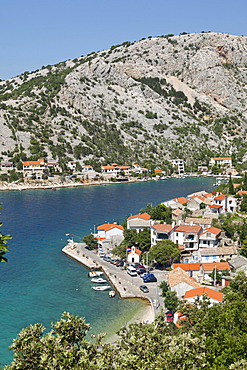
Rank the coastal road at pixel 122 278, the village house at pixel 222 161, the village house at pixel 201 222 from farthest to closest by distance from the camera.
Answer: the village house at pixel 222 161 → the village house at pixel 201 222 → the coastal road at pixel 122 278

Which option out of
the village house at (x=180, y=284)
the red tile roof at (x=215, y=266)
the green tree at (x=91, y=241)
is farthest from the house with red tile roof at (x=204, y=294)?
the green tree at (x=91, y=241)

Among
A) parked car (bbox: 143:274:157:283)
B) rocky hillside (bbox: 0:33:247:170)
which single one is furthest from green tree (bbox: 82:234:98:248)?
rocky hillside (bbox: 0:33:247:170)

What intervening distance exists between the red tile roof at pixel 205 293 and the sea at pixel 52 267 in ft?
14.3

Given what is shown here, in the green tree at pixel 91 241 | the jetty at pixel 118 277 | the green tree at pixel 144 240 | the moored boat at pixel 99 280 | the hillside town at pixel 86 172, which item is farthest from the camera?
the hillside town at pixel 86 172

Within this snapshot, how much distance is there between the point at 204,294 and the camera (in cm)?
2670

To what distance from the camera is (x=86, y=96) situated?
154 m

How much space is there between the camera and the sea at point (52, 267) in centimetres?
2944

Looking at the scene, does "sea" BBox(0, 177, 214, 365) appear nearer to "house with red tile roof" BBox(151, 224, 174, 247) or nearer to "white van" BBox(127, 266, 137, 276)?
"white van" BBox(127, 266, 137, 276)

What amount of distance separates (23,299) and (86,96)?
129 m

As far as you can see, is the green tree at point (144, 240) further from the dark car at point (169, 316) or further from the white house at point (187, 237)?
the dark car at point (169, 316)

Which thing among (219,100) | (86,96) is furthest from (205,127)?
(86,96)

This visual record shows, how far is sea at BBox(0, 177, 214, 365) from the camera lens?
29438mm

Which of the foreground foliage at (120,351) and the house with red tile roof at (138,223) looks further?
the house with red tile roof at (138,223)

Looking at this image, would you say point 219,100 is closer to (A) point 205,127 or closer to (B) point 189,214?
(A) point 205,127
